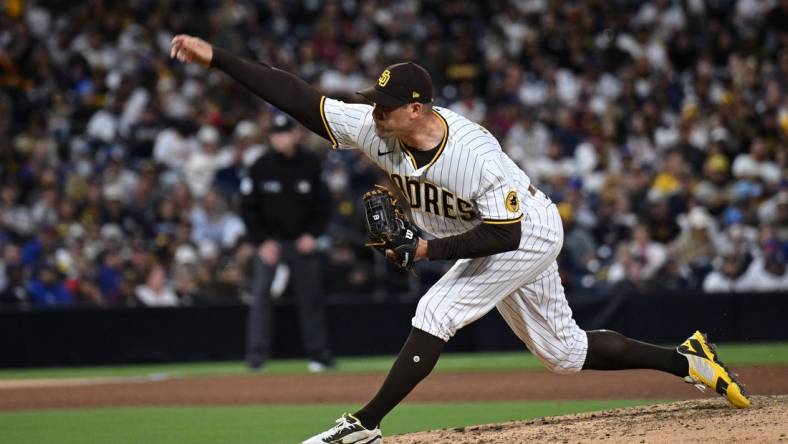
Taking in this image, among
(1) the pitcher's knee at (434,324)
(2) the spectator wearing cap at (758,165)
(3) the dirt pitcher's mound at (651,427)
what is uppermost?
(2) the spectator wearing cap at (758,165)

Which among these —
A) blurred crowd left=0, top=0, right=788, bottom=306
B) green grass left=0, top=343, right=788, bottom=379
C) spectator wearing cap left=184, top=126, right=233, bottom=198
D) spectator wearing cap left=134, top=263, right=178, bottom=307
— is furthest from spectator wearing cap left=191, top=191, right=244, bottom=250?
green grass left=0, top=343, right=788, bottom=379

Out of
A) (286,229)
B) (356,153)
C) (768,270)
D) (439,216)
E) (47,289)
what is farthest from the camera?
(356,153)

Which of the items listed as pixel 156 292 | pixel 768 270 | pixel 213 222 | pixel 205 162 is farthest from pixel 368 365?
pixel 205 162

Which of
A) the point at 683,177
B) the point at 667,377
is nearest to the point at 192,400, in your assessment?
the point at 667,377

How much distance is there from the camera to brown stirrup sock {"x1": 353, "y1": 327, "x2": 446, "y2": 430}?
5457 mm

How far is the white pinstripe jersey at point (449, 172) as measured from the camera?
5.37m

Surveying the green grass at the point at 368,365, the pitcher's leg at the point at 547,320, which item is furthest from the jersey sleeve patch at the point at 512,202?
the green grass at the point at 368,365

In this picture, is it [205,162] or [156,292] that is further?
[205,162]

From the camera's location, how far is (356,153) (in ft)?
51.9

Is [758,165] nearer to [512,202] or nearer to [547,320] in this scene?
[547,320]

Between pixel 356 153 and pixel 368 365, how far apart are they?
471cm

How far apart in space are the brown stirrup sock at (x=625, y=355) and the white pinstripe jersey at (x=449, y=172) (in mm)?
950

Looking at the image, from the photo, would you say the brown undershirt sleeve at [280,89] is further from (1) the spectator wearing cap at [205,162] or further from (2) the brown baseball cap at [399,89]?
(1) the spectator wearing cap at [205,162]

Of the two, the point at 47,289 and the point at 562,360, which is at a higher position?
the point at 47,289
